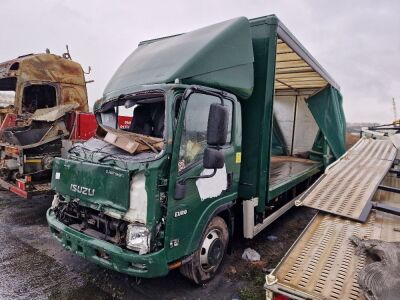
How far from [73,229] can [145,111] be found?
5.22 ft

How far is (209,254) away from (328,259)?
61.4 inches

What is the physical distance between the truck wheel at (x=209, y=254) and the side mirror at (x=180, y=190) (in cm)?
69

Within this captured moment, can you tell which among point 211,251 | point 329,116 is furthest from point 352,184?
point 329,116

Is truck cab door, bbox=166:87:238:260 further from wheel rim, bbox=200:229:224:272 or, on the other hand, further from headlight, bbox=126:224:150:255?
wheel rim, bbox=200:229:224:272

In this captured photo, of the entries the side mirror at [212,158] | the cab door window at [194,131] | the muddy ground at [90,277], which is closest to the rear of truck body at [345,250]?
the side mirror at [212,158]

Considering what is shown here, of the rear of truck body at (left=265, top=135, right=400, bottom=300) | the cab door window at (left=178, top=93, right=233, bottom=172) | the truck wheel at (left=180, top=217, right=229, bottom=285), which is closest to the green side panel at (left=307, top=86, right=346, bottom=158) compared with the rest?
the rear of truck body at (left=265, top=135, right=400, bottom=300)

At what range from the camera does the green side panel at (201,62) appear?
10.2ft

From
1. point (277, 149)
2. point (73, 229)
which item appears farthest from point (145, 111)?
point (277, 149)

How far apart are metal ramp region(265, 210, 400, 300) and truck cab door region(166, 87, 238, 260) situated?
3.53 feet

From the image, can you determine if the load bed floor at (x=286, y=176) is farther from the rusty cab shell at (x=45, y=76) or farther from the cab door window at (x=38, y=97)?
the cab door window at (x=38, y=97)

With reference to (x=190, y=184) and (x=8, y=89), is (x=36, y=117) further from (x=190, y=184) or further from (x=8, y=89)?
(x=190, y=184)

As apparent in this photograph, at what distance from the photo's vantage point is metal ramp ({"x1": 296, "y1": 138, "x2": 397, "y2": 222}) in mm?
2752

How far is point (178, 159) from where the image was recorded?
108 inches

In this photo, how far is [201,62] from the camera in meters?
3.15
